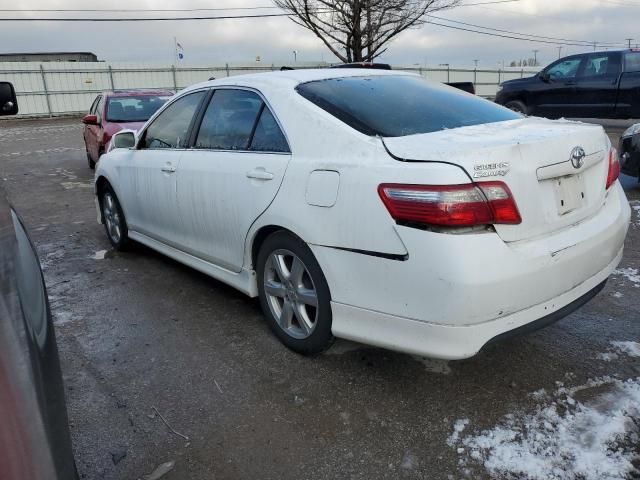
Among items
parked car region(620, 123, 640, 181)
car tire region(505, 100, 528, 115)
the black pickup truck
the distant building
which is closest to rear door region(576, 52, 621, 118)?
the black pickup truck

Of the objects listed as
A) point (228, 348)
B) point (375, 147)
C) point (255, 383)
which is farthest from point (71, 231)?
point (375, 147)

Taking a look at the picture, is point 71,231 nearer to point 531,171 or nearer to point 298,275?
point 298,275

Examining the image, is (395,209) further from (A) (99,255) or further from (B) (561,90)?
(B) (561,90)

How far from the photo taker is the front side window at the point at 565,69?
12.6 m

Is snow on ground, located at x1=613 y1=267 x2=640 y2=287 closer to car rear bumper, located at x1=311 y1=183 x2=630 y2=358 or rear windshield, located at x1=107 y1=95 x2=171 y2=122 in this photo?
car rear bumper, located at x1=311 y1=183 x2=630 y2=358

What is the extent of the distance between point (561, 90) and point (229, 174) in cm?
1152

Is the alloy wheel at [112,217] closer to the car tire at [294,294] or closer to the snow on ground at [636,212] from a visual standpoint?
the car tire at [294,294]

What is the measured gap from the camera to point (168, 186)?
13.4 feet

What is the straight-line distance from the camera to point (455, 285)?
7.41ft

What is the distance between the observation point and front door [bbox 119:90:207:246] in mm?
4066

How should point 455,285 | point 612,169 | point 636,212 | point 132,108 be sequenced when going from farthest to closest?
point 132,108, point 636,212, point 612,169, point 455,285

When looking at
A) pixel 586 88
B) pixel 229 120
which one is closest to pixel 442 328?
pixel 229 120

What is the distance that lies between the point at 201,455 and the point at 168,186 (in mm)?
2220

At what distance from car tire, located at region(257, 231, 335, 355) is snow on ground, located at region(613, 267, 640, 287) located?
257cm
